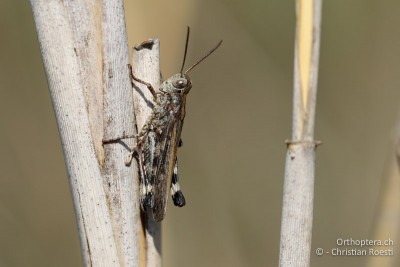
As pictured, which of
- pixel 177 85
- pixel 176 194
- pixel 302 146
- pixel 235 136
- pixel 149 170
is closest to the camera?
pixel 302 146

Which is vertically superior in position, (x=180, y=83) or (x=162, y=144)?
(x=180, y=83)

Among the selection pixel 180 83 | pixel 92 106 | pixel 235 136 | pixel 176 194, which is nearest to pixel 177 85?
pixel 180 83

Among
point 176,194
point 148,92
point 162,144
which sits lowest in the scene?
point 176,194

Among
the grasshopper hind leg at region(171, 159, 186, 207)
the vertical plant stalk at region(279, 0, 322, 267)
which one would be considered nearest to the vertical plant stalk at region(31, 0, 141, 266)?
the vertical plant stalk at region(279, 0, 322, 267)

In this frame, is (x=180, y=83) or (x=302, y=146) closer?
(x=302, y=146)

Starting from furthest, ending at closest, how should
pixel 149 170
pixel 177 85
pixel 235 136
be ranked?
pixel 235 136
pixel 177 85
pixel 149 170

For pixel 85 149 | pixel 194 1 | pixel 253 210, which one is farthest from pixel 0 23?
pixel 85 149

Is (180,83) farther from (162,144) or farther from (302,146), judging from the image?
(302,146)
